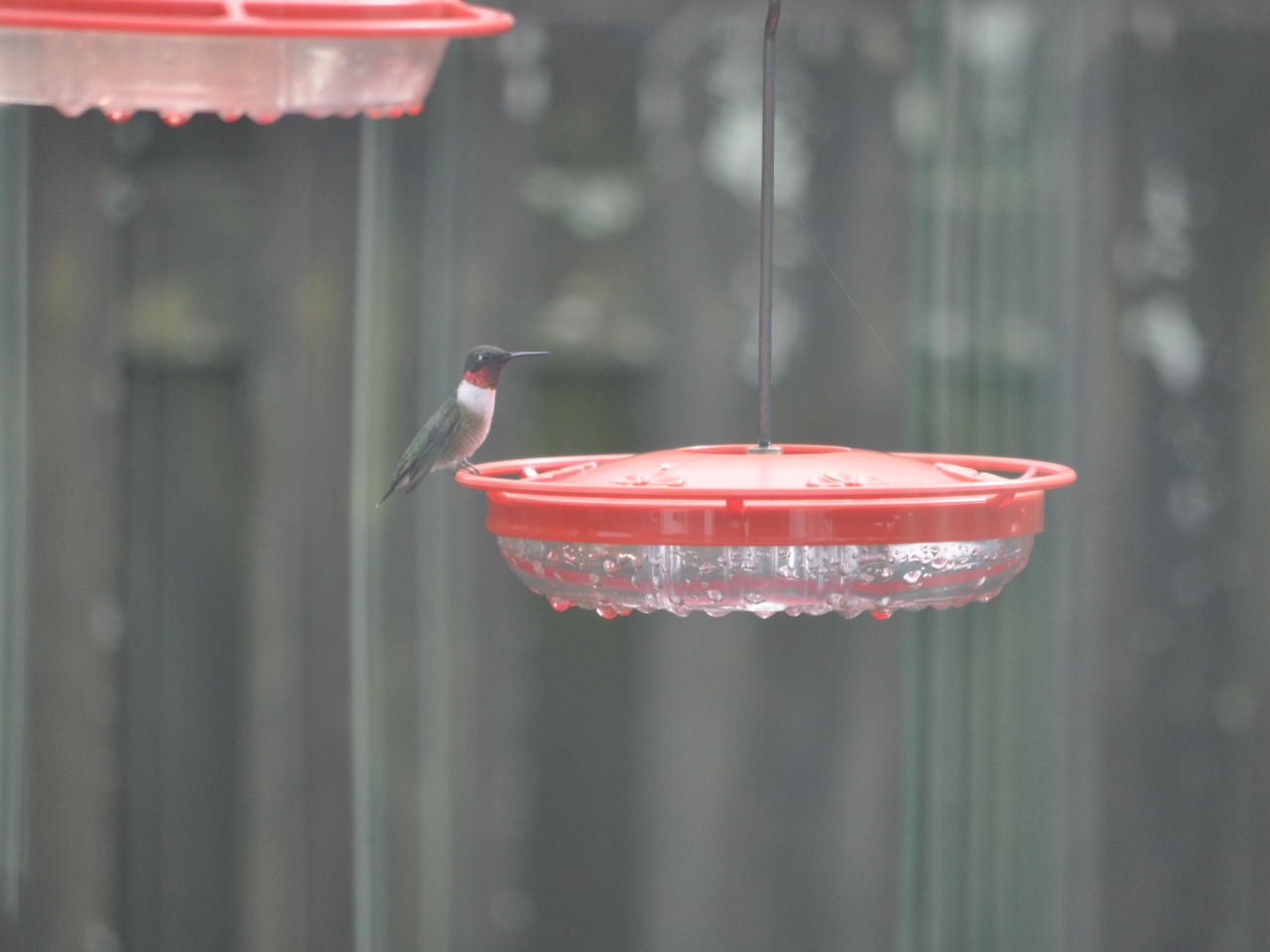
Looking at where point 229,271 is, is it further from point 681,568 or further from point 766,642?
point 681,568

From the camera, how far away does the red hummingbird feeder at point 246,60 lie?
42.5 inches

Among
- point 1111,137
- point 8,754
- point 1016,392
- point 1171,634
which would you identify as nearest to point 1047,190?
point 1111,137

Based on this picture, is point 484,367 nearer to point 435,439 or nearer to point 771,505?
point 435,439

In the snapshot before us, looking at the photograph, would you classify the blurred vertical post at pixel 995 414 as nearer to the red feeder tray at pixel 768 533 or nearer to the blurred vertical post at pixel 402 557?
the blurred vertical post at pixel 402 557

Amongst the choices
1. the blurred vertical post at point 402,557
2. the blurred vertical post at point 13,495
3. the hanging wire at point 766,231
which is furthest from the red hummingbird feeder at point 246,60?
the blurred vertical post at point 13,495

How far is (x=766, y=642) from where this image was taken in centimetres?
192

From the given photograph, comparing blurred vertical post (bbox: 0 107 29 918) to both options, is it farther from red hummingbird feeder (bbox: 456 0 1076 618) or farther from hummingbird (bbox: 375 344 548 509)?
red hummingbird feeder (bbox: 456 0 1076 618)

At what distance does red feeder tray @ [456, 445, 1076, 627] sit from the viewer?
88cm

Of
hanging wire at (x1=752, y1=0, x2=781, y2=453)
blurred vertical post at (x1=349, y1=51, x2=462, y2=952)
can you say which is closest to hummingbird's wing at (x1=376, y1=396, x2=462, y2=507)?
hanging wire at (x1=752, y1=0, x2=781, y2=453)

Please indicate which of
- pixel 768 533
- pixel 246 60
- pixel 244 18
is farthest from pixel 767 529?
pixel 246 60

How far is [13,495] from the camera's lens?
1895 mm

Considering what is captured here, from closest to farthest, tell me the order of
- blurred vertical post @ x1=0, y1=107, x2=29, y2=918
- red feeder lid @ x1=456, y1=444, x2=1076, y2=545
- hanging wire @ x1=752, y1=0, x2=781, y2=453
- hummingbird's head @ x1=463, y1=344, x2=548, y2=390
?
red feeder lid @ x1=456, y1=444, x2=1076, y2=545 < hanging wire @ x1=752, y1=0, x2=781, y2=453 < hummingbird's head @ x1=463, y1=344, x2=548, y2=390 < blurred vertical post @ x1=0, y1=107, x2=29, y2=918

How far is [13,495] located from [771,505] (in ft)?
4.61

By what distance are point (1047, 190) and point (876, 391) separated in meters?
0.36
